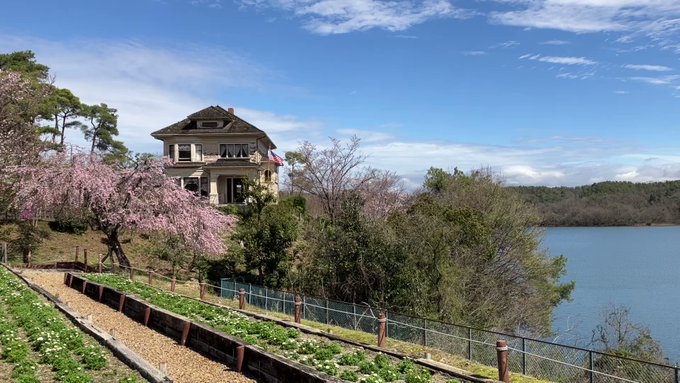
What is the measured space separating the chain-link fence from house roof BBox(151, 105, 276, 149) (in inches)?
1212

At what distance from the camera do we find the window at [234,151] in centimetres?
4919

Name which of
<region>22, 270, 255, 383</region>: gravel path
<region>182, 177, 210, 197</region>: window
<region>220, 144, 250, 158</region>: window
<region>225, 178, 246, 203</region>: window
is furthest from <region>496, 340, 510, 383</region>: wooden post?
<region>225, 178, 246, 203</region>: window

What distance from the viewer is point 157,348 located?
12711mm

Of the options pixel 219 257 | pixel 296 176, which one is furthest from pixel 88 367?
pixel 296 176

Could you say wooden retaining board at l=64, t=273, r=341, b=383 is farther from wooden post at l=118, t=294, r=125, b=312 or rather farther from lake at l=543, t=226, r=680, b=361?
lake at l=543, t=226, r=680, b=361

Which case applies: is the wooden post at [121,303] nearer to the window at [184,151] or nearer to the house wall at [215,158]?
the house wall at [215,158]

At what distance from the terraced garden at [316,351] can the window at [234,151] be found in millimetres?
32127

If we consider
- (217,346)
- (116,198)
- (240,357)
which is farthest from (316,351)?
(116,198)

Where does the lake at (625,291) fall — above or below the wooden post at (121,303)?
below

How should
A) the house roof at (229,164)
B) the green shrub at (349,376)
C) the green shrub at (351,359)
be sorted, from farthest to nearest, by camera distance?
the house roof at (229,164)
the green shrub at (351,359)
the green shrub at (349,376)

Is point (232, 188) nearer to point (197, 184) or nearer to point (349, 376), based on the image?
point (197, 184)

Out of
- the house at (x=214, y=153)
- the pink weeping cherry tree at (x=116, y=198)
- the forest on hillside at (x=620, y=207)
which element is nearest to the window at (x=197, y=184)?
the house at (x=214, y=153)

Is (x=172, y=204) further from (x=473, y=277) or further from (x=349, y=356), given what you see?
(x=349, y=356)

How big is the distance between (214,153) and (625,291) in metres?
34.4
